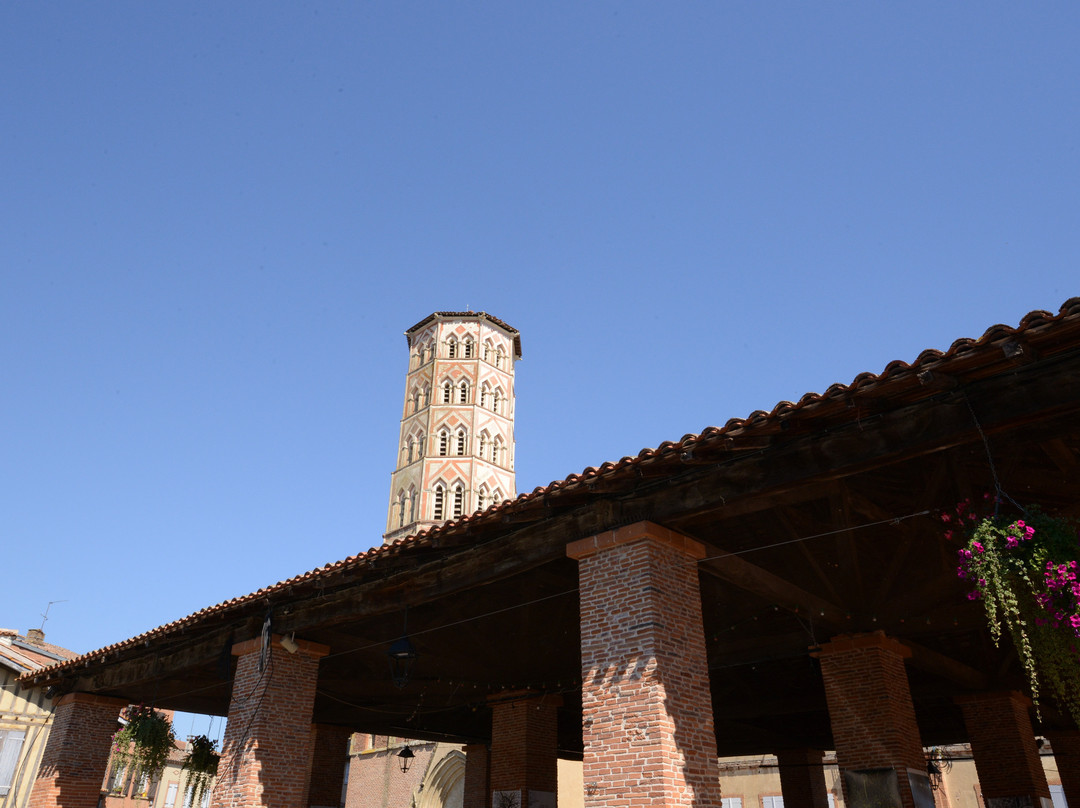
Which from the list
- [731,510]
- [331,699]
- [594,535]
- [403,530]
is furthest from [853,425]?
[403,530]

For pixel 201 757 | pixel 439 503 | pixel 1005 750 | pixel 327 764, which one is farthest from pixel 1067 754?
pixel 439 503

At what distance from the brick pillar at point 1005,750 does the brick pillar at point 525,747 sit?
8012 mm

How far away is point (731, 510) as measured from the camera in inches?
327

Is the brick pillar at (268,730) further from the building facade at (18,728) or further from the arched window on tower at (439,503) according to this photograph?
the arched window on tower at (439,503)

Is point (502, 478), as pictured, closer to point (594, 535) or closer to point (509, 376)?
point (509, 376)

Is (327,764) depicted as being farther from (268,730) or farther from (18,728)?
(268,730)

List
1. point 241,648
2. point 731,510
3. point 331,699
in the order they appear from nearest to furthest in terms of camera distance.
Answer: point 731,510 → point 241,648 → point 331,699

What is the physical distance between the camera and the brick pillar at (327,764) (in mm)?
19188

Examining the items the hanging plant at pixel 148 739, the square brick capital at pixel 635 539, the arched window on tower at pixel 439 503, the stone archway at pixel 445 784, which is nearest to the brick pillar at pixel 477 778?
the hanging plant at pixel 148 739

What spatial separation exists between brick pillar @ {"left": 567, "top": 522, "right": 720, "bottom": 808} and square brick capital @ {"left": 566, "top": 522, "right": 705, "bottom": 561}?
0.04 ft

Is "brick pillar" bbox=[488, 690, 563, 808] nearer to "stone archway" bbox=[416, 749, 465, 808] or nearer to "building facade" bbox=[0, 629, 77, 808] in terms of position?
"building facade" bbox=[0, 629, 77, 808]

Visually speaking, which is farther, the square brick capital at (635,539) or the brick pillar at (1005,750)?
the brick pillar at (1005,750)

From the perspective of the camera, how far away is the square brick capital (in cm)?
848

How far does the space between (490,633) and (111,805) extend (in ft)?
70.8
